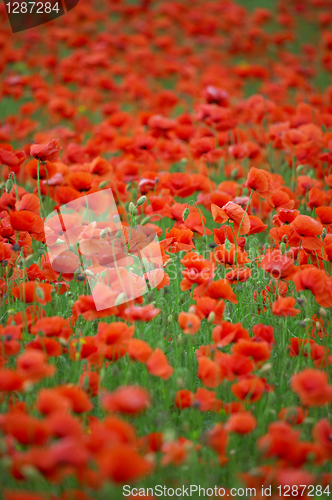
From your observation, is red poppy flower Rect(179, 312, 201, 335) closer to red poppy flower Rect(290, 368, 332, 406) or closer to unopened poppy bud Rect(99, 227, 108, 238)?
red poppy flower Rect(290, 368, 332, 406)

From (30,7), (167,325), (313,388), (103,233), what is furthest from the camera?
(30,7)

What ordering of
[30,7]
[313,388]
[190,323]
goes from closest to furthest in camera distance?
[313,388] < [190,323] < [30,7]

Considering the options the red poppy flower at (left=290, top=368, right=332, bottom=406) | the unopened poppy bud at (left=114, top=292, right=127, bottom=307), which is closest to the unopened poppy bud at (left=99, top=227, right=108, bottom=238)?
the unopened poppy bud at (left=114, top=292, right=127, bottom=307)

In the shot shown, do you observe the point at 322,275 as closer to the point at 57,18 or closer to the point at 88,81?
the point at 88,81

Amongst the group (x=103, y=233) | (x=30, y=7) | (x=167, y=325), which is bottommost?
(x=167, y=325)

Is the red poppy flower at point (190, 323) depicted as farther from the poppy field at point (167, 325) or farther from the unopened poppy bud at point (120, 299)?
the unopened poppy bud at point (120, 299)

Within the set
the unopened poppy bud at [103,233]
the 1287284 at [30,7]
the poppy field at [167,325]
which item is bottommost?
the poppy field at [167,325]

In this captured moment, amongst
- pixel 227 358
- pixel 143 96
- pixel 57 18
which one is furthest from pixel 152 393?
pixel 57 18

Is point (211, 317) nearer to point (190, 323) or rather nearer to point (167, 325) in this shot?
point (190, 323)

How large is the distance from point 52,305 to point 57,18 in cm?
604

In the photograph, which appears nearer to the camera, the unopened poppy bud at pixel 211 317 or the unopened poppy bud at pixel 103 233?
the unopened poppy bud at pixel 211 317

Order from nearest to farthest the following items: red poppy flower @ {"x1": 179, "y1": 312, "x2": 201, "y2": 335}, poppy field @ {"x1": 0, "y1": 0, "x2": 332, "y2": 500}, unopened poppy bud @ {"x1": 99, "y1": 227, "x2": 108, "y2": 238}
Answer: poppy field @ {"x1": 0, "y1": 0, "x2": 332, "y2": 500} → red poppy flower @ {"x1": 179, "y1": 312, "x2": 201, "y2": 335} → unopened poppy bud @ {"x1": 99, "y1": 227, "x2": 108, "y2": 238}

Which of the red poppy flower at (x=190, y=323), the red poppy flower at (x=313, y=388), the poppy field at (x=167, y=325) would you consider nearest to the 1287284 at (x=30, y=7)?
the poppy field at (x=167, y=325)

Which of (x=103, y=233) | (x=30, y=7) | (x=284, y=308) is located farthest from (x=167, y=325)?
(x=30, y=7)
